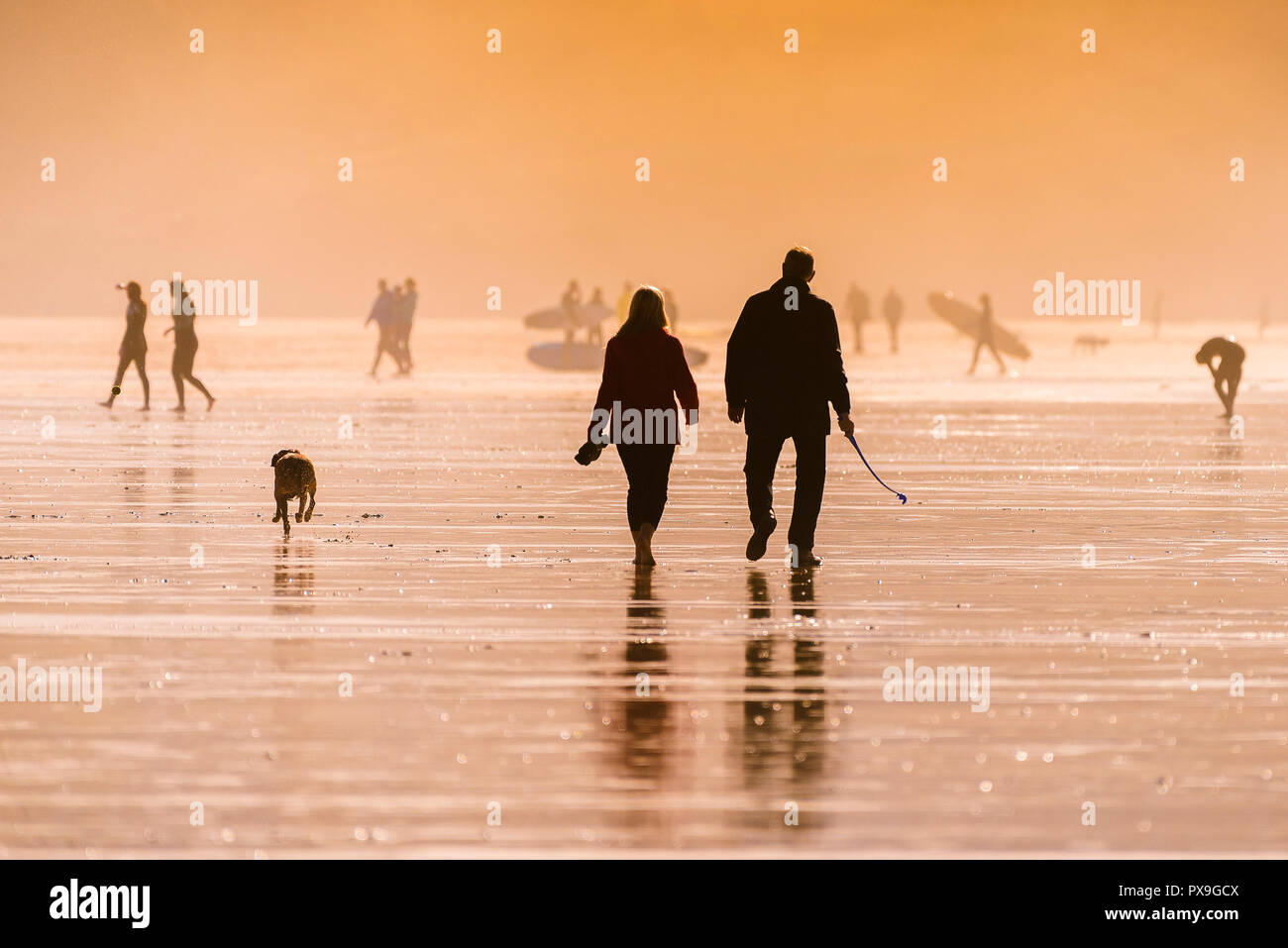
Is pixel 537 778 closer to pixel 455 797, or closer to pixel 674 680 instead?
pixel 455 797

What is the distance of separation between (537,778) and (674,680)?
1992mm

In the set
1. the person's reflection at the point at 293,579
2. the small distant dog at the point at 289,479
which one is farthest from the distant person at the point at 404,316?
the person's reflection at the point at 293,579

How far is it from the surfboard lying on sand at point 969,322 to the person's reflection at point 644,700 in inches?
2633

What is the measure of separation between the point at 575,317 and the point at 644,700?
4909 centimetres

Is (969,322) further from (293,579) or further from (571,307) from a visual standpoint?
(293,579)

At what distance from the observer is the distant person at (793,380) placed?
14734 mm

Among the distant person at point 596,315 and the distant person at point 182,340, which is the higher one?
the distant person at point 596,315

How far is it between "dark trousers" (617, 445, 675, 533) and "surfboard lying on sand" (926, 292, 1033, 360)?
64193mm

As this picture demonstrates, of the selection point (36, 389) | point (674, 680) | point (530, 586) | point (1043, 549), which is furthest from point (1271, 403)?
point (674, 680)

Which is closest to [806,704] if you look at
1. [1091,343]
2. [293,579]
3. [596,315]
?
[293,579]

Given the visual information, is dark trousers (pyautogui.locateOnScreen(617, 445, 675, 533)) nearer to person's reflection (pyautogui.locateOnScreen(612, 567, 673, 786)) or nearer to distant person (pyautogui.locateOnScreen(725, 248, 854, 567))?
distant person (pyautogui.locateOnScreen(725, 248, 854, 567))

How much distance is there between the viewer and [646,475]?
1472 cm

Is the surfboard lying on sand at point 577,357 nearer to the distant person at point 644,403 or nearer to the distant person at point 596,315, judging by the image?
the distant person at point 596,315
